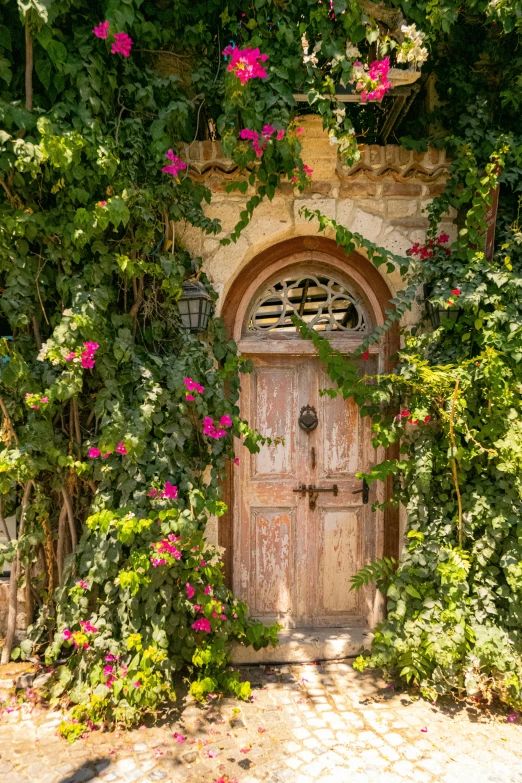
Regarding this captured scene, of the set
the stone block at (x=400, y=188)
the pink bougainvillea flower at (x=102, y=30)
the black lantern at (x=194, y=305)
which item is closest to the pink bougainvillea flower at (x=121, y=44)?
the pink bougainvillea flower at (x=102, y=30)

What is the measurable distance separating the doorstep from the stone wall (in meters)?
2.36

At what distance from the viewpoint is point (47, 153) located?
127 inches

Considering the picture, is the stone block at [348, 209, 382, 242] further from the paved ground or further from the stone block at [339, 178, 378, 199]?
the paved ground

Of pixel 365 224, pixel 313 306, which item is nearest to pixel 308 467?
pixel 313 306

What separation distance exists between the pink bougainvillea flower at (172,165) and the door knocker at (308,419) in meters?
1.87

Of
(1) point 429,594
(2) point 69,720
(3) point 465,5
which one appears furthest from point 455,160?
(2) point 69,720

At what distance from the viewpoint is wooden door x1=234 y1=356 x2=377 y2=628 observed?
4.40 meters

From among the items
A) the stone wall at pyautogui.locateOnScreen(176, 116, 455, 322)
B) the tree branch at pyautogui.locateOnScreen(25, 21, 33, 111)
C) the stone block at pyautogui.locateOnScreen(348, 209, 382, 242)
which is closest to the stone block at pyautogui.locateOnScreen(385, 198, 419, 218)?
the stone wall at pyautogui.locateOnScreen(176, 116, 455, 322)

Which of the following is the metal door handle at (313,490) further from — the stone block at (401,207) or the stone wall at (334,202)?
the stone block at (401,207)

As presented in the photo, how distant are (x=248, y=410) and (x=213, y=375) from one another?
665 mm

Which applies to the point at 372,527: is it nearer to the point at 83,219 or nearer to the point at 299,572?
the point at 299,572

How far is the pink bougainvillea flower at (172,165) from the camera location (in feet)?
12.1

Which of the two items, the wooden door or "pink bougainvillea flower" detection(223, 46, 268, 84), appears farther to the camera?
the wooden door

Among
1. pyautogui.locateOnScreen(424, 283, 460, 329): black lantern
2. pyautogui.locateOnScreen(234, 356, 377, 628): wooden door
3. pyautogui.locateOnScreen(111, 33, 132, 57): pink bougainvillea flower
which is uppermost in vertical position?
pyautogui.locateOnScreen(111, 33, 132, 57): pink bougainvillea flower
